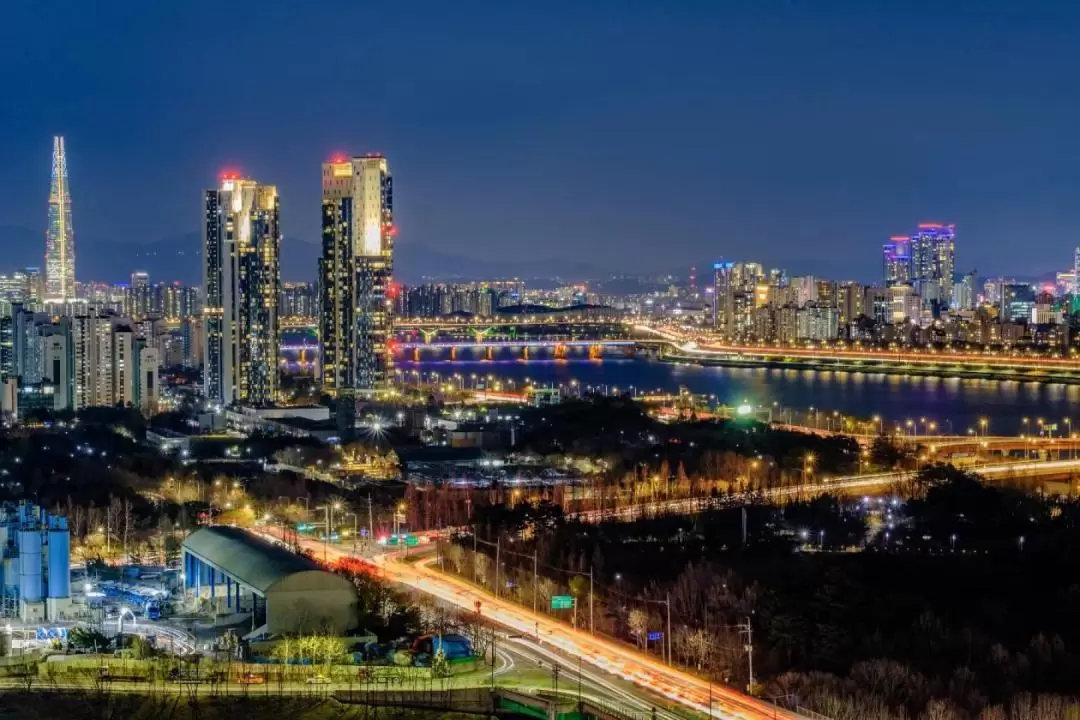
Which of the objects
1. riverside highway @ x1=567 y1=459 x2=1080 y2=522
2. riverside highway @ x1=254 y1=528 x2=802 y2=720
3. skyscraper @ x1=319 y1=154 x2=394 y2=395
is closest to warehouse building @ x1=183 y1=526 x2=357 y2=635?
riverside highway @ x1=254 y1=528 x2=802 y2=720

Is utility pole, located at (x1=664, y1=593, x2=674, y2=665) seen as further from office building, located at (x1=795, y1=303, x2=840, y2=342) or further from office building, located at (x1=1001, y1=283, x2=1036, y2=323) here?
office building, located at (x1=1001, y1=283, x2=1036, y2=323)

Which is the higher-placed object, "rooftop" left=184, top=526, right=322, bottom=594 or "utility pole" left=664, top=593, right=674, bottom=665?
"rooftop" left=184, top=526, right=322, bottom=594

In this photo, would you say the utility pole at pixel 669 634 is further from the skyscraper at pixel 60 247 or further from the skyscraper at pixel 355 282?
the skyscraper at pixel 60 247

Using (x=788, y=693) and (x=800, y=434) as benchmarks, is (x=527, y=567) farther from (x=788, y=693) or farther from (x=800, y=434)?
(x=800, y=434)

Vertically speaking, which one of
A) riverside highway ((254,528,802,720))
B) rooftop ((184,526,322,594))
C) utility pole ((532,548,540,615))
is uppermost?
rooftop ((184,526,322,594))

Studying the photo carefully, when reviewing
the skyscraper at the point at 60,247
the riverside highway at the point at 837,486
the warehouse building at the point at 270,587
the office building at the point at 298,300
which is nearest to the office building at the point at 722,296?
the office building at the point at 298,300

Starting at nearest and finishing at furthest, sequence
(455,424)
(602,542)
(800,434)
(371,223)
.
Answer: (602,542), (800,434), (455,424), (371,223)

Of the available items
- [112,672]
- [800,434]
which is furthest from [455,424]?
[112,672]
